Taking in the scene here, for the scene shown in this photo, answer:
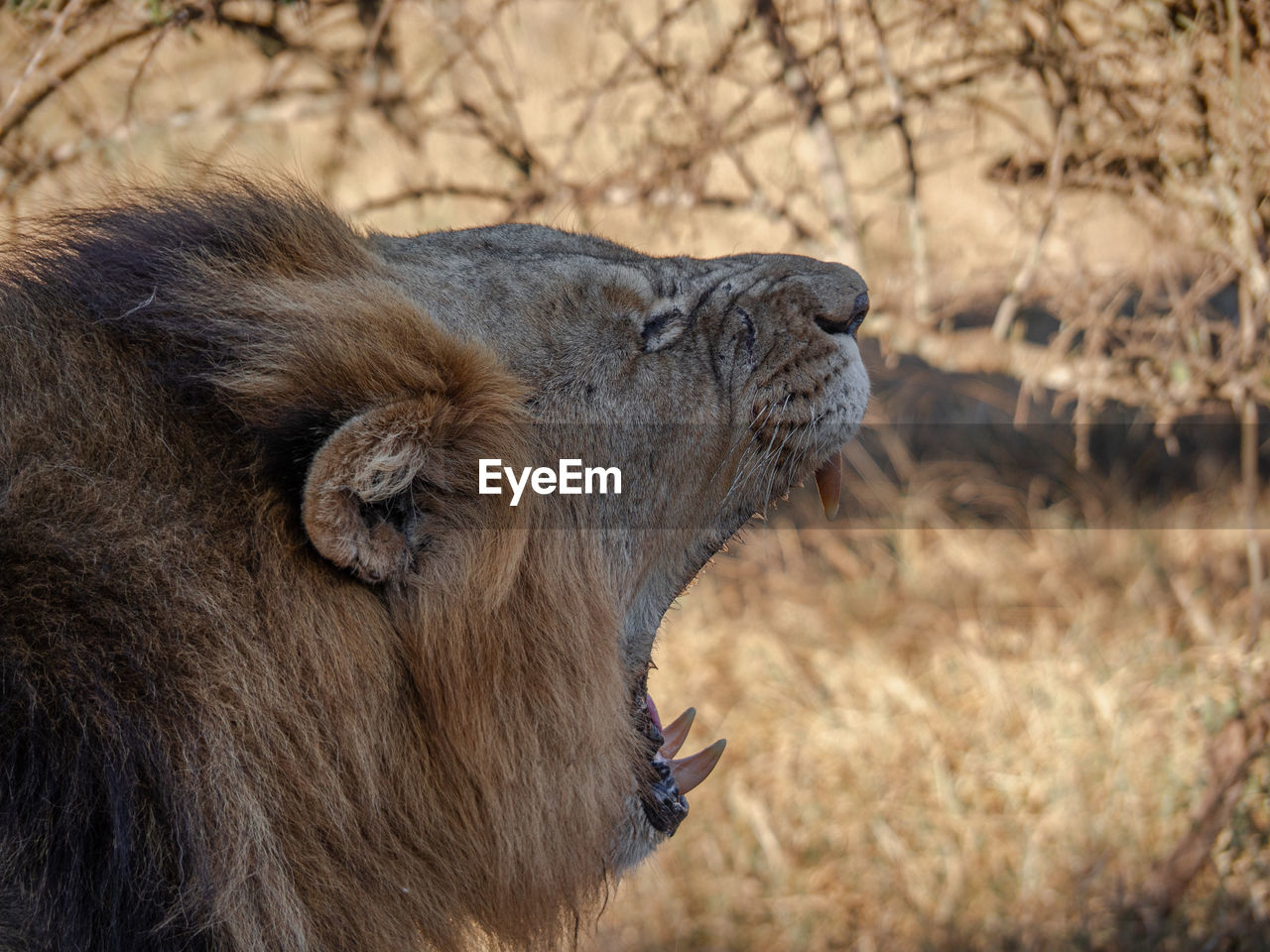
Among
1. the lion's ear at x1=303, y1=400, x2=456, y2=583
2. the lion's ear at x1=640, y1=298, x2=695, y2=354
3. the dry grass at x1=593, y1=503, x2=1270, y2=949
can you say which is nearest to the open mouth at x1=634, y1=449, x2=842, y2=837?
the lion's ear at x1=640, y1=298, x2=695, y2=354

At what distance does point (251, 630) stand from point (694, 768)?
1.09 meters

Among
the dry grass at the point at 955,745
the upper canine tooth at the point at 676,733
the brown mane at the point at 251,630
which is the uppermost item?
the brown mane at the point at 251,630

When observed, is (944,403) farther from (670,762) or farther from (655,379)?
(655,379)

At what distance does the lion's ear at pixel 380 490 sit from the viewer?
4.84 ft

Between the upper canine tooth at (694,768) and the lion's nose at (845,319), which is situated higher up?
the lion's nose at (845,319)

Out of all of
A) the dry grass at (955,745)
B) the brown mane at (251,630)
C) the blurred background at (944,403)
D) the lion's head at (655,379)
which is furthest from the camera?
the dry grass at (955,745)

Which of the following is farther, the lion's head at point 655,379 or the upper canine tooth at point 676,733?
the upper canine tooth at point 676,733

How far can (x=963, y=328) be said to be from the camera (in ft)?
16.3

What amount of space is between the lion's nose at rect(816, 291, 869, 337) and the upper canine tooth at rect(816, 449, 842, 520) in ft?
0.84

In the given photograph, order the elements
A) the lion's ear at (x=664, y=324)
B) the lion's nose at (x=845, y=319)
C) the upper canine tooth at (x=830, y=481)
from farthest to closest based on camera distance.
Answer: the upper canine tooth at (x=830, y=481), the lion's nose at (x=845, y=319), the lion's ear at (x=664, y=324)

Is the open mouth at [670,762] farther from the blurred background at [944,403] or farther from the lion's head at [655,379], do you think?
the blurred background at [944,403]

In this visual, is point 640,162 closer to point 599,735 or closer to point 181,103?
point 181,103

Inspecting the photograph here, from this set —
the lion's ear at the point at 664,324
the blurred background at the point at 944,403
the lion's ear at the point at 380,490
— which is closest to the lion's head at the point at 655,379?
the lion's ear at the point at 664,324

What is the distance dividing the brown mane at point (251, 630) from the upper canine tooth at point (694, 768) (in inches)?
15.0
